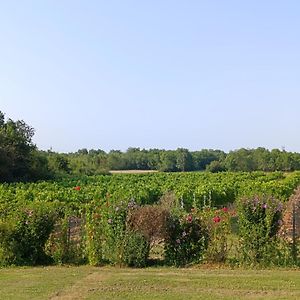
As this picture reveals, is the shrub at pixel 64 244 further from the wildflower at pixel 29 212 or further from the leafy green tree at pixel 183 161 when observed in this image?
the leafy green tree at pixel 183 161

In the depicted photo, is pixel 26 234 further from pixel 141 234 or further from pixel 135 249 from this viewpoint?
pixel 141 234

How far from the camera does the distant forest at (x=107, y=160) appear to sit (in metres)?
50.6

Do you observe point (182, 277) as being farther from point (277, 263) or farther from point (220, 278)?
point (277, 263)

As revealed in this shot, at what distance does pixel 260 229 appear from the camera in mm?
10914

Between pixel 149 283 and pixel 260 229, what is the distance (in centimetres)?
310

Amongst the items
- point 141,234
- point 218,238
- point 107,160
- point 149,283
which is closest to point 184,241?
point 218,238

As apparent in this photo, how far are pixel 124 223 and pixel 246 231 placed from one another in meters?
2.76

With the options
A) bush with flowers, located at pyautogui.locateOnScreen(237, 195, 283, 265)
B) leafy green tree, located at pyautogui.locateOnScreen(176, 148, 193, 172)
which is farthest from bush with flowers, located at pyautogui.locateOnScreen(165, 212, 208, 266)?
leafy green tree, located at pyautogui.locateOnScreen(176, 148, 193, 172)

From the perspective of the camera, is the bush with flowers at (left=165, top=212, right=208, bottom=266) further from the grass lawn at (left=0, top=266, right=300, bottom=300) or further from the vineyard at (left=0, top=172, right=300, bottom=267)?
the grass lawn at (left=0, top=266, right=300, bottom=300)

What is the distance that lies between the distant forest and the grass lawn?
38.4m

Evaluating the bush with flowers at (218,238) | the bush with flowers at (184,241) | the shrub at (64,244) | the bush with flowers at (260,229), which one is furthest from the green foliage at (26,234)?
the bush with flowers at (260,229)

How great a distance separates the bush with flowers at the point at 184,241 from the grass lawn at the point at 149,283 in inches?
19.2

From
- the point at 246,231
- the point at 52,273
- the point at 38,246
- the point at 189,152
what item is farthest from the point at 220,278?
the point at 189,152

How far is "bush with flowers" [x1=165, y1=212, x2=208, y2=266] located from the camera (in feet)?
37.0
